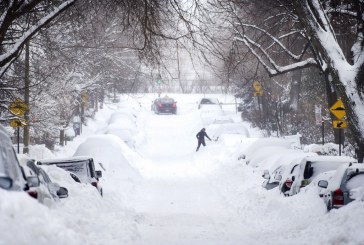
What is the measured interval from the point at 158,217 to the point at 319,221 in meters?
4.76

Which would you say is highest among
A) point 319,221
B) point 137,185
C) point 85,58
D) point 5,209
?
point 85,58

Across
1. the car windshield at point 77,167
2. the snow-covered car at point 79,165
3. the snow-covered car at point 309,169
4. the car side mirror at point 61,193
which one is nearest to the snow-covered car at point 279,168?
the snow-covered car at point 309,169

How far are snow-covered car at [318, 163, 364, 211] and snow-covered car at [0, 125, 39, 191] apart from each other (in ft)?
19.3

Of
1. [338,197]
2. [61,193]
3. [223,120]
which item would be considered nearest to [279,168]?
[338,197]

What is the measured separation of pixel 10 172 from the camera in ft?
23.1

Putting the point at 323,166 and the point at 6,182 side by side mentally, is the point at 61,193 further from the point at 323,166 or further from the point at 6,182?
the point at 323,166

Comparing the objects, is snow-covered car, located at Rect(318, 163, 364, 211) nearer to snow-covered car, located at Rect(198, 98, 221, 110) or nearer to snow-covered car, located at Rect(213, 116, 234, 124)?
snow-covered car, located at Rect(213, 116, 234, 124)

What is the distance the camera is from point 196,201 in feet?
61.9

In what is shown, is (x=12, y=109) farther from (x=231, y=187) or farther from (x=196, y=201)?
(x=231, y=187)

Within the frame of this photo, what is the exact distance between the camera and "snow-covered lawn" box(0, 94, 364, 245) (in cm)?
646

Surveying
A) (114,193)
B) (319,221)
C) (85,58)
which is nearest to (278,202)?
(319,221)

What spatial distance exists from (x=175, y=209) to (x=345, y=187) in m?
6.50

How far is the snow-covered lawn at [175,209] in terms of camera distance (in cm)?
646

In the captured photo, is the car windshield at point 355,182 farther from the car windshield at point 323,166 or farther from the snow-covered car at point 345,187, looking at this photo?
the car windshield at point 323,166
